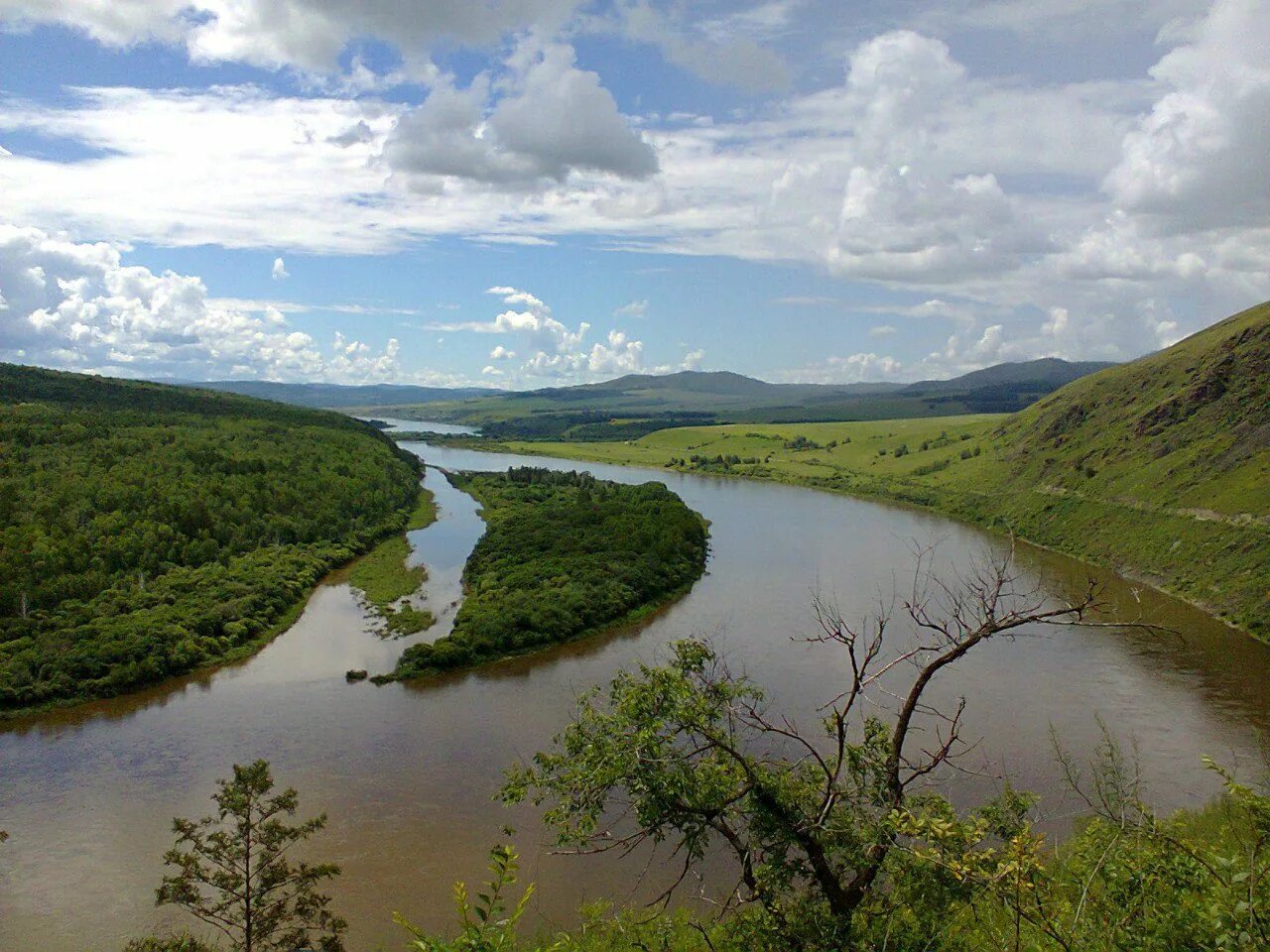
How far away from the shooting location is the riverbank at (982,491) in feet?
120

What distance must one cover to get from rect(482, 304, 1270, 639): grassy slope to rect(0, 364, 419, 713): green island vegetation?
1164 inches

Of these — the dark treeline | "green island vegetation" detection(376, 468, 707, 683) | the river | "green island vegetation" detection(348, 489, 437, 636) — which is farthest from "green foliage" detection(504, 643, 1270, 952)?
the dark treeline

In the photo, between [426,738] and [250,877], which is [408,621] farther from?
[250,877]

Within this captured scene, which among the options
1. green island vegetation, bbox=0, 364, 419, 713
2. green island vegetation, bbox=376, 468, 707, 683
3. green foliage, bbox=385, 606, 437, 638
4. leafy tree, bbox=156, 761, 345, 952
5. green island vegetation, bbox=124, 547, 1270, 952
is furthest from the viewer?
green foliage, bbox=385, 606, 437, 638

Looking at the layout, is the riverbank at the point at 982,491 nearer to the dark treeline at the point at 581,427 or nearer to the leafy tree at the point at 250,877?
the dark treeline at the point at 581,427

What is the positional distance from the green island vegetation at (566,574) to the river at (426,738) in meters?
1.19

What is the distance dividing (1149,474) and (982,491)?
17947mm

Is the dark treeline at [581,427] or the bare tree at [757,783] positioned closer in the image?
the bare tree at [757,783]

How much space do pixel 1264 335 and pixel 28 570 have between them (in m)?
73.0

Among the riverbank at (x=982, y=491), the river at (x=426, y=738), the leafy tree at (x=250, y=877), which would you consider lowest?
the river at (x=426, y=738)

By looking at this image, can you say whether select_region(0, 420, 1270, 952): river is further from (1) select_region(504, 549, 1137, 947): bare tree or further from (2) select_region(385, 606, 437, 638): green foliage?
(1) select_region(504, 549, 1137, 947): bare tree

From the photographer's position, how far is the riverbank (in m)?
36.7

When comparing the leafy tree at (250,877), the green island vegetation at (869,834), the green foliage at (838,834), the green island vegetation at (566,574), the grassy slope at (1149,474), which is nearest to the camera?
the green island vegetation at (869,834)

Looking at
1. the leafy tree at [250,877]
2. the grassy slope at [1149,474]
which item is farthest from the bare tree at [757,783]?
the grassy slope at [1149,474]
